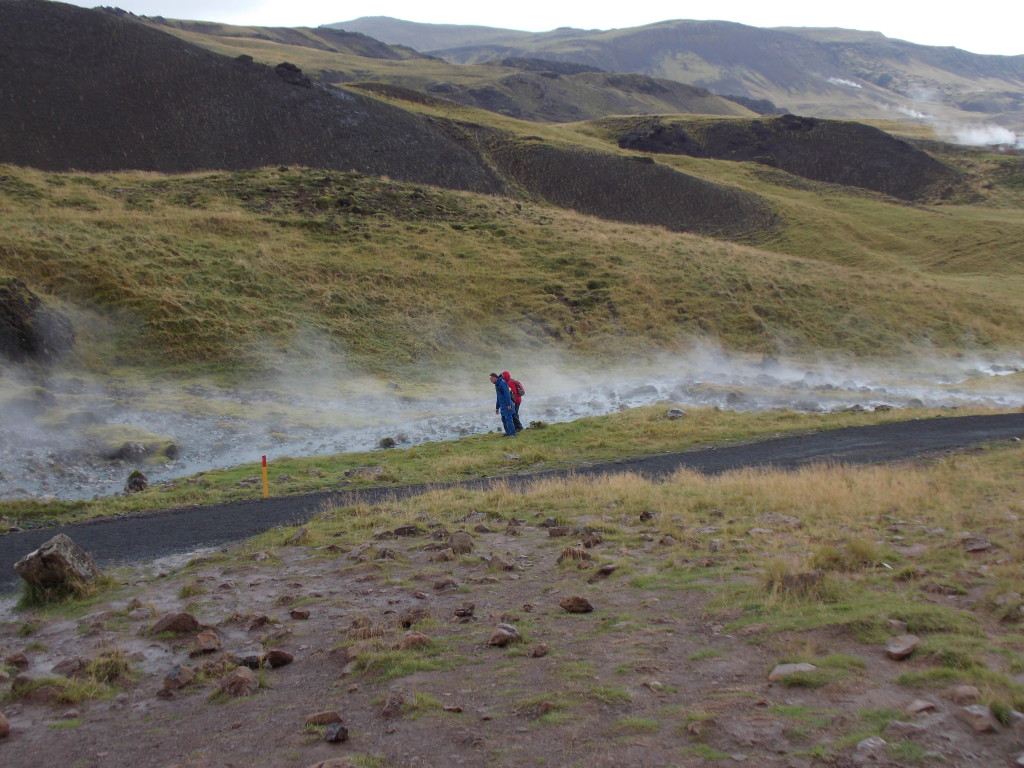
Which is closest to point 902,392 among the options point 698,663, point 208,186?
point 698,663

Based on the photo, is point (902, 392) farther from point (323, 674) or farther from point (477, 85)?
point (477, 85)

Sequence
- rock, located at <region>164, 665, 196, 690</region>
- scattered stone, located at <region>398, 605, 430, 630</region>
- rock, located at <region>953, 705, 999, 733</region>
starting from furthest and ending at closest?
1. scattered stone, located at <region>398, 605, 430, 630</region>
2. rock, located at <region>164, 665, 196, 690</region>
3. rock, located at <region>953, 705, 999, 733</region>

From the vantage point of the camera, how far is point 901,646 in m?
6.19

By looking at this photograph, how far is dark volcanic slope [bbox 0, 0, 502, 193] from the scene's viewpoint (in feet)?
170

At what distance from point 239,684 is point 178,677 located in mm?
604

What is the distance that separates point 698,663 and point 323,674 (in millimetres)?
3018

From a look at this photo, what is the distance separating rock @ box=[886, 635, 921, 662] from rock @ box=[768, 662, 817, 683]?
0.63 meters

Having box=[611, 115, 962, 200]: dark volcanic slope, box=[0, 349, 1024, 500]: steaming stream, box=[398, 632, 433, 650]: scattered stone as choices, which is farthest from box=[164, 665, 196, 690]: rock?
box=[611, 115, 962, 200]: dark volcanic slope

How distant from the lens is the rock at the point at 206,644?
7574 mm

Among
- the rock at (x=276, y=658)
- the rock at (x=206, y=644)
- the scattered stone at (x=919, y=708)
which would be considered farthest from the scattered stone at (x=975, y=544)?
the rock at (x=206, y=644)

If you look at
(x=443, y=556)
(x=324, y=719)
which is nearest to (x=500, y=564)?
(x=443, y=556)

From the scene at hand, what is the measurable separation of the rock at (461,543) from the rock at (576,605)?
260cm

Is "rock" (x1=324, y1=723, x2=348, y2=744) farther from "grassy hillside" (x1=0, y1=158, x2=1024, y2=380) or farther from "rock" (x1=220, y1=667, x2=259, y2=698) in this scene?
"grassy hillside" (x1=0, y1=158, x2=1024, y2=380)

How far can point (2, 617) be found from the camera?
9000 mm
